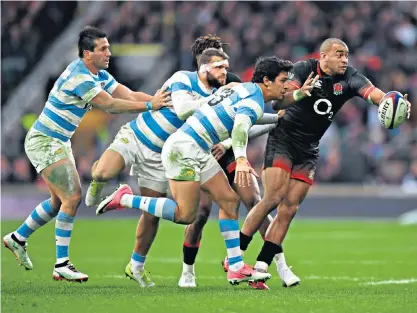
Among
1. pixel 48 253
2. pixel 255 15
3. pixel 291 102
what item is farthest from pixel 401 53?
pixel 291 102

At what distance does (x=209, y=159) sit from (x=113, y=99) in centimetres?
127

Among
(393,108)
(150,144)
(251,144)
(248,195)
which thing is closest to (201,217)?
(248,195)

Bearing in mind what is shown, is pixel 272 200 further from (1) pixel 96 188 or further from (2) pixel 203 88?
(1) pixel 96 188

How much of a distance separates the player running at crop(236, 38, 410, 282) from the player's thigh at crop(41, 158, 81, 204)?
181 cm

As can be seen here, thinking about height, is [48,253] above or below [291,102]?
below

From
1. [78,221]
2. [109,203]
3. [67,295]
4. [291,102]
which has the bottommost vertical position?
[78,221]

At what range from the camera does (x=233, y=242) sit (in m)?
10.3

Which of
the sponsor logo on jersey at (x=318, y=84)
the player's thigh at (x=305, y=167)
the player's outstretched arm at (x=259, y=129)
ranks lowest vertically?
the player's thigh at (x=305, y=167)

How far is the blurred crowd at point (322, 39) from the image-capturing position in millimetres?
23031

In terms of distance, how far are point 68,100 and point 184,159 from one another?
163 centimetres

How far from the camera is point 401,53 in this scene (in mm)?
25344

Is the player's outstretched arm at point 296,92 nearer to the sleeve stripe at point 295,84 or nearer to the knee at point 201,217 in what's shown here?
the sleeve stripe at point 295,84

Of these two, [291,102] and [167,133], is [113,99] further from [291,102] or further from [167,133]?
[291,102]

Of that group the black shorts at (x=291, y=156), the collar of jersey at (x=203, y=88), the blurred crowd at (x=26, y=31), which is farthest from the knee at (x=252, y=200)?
the blurred crowd at (x=26, y=31)
